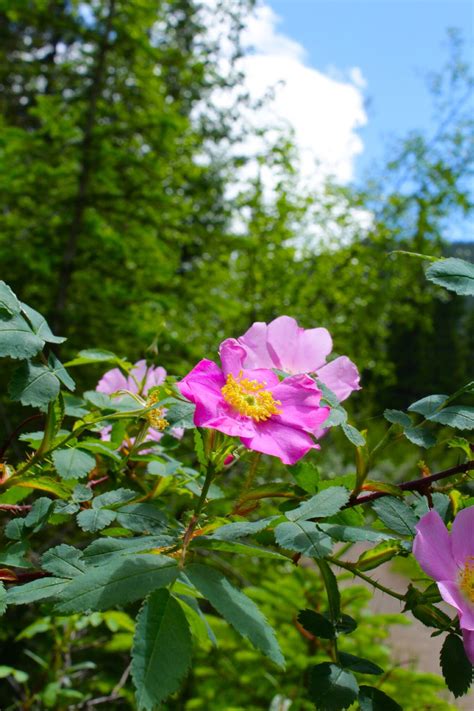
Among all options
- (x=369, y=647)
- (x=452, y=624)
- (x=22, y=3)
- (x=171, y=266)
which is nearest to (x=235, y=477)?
(x=171, y=266)

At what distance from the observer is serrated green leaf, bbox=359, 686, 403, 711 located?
380 millimetres

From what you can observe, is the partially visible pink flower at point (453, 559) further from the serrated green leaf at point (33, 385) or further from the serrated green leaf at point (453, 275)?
the serrated green leaf at point (33, 385)

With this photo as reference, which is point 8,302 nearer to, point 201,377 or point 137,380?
point 201,377

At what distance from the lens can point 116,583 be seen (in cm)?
33

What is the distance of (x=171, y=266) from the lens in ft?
10.9

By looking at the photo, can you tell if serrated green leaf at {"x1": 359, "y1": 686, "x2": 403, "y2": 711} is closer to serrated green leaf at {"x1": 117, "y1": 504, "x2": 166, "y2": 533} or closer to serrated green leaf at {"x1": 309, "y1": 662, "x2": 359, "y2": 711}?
serrated green leaf at {"x1": 309, "y1": 662, "x2": 359, "y2": 711}

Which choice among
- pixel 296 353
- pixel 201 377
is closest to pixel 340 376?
pixel 296 353

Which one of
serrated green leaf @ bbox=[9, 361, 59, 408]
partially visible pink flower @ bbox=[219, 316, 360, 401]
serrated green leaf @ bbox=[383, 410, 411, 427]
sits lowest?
serrated green leaf @ bbox=[9, 361, 59, 408]

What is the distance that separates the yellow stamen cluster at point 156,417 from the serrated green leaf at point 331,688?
0.64 ft

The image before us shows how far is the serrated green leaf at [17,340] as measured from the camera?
0.40 metres

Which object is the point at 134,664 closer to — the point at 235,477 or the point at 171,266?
the point at 171,266

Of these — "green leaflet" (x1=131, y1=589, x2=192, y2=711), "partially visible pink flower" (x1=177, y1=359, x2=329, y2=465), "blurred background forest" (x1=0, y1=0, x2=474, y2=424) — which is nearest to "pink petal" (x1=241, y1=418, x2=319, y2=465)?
"partially visible pink flower" (x1=177, y1=359, x2=329, y2=465)

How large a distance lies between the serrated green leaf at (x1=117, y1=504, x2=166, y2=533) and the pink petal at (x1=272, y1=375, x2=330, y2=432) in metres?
0.10

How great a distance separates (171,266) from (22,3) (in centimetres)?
135
